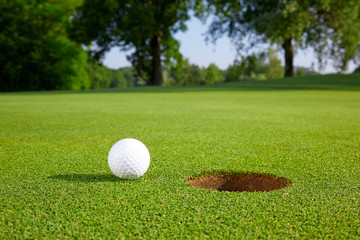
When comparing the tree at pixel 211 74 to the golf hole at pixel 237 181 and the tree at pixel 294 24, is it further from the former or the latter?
the golf hole at pixel 237 181

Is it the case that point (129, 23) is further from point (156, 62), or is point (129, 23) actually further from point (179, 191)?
point (179, 191)

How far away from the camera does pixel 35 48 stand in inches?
1478

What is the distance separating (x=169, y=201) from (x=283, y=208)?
623 millimetres

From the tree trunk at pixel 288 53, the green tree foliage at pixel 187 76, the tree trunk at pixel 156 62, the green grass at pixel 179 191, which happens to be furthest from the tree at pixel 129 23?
the green tree foliage at pixel 187 76

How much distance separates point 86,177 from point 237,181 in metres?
1.12

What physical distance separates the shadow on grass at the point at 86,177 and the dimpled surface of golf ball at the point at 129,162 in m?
0.07

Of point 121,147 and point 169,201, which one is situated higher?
point 121,147

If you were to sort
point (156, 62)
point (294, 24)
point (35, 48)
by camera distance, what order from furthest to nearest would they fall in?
point (35, 48) → point (156, 62) → point (294, 24)

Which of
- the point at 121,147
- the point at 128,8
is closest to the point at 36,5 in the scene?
the point at 128,8

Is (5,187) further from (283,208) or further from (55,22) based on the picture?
(55,22)

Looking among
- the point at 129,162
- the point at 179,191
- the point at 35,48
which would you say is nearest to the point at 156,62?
the point at 35,48

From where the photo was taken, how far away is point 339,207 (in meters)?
1.77

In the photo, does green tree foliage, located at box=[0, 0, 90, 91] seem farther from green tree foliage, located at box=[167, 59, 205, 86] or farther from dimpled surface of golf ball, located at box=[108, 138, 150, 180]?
green tree foliage, located at box=[167, 59, 205, 86]

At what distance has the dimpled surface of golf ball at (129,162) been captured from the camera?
7.47ft
